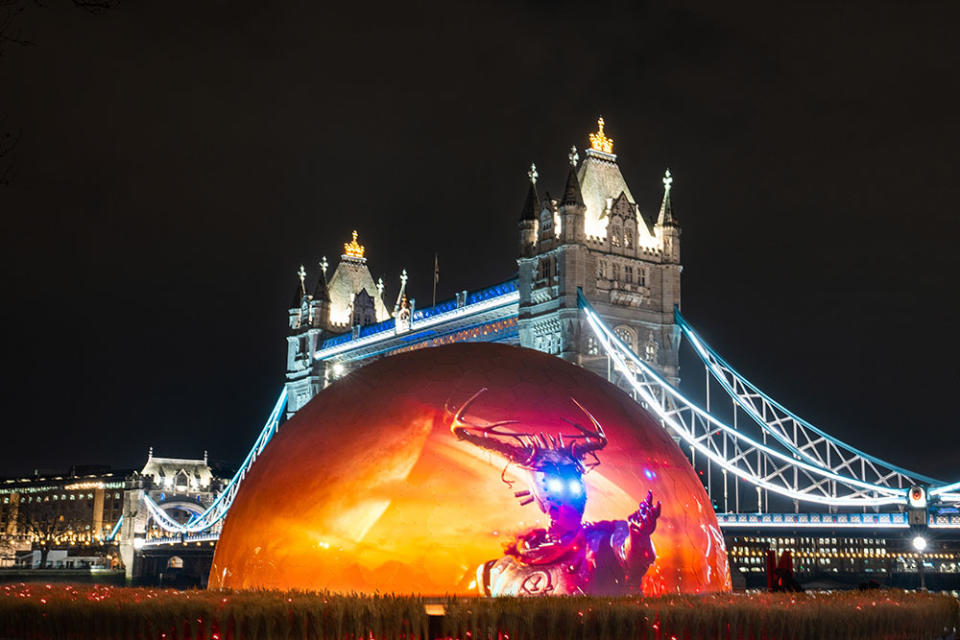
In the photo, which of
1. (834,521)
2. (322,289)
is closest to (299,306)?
(322,289)

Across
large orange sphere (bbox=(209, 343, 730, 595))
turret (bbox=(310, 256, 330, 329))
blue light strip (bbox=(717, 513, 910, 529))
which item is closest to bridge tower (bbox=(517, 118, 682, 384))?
blue light strip (bbox=(717, 513, 910, 529))

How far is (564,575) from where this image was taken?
38.1 ft

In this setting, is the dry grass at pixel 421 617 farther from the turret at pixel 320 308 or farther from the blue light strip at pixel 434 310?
the turret at pixel 320 308

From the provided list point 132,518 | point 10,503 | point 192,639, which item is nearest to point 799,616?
point 192,639

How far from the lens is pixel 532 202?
206ft

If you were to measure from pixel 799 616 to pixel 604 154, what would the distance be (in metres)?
53.2

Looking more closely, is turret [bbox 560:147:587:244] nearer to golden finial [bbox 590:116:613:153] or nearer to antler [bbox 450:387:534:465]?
golden finial [bbox 590:116:613:153]

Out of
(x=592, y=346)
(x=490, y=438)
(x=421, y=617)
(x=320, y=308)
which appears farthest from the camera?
(x=320, y=308)

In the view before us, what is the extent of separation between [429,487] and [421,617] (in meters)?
1.62

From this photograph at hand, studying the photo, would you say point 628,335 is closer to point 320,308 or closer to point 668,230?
point 668,230

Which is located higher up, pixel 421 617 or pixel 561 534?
pixel 561 534

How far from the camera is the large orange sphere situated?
11734 millimetres

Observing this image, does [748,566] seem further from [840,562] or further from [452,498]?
[452,498]

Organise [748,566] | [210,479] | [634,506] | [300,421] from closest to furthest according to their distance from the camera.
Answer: [634,506], [300,421], [748,566], [210,479]
